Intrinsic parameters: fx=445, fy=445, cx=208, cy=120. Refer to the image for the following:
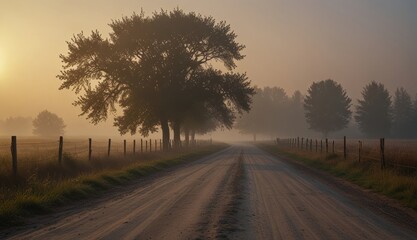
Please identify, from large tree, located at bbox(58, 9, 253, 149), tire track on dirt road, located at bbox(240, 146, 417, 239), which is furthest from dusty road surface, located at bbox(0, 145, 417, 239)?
large tree, located at bbox(58, 9, 253, 149)

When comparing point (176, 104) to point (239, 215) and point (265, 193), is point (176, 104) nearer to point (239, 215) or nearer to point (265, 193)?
point (265, 193)

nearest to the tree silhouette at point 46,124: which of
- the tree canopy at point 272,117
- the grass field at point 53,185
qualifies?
the tree canopy at point 272,117

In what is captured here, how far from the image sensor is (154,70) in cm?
4409

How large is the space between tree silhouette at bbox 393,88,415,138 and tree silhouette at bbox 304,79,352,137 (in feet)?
50.4

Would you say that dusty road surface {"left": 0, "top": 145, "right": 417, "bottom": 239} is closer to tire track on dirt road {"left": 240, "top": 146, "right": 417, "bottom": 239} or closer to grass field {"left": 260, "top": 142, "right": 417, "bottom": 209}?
tire track on dirt road {"left": 240, "top": 146, "right": 417, "bottom": 239}

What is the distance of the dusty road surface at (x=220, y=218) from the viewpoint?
28.2 ft

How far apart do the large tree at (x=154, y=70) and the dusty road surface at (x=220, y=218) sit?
28.3 metres

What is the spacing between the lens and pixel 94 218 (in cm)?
1050

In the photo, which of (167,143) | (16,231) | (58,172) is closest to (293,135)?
(167,143)

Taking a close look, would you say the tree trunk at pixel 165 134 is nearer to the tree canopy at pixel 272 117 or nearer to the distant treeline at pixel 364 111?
the distant treeline at pixel 364 111

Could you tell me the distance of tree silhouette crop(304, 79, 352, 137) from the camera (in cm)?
10469

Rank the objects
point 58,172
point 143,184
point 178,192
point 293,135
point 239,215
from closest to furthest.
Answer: point 239,215
point 178,192
point 143,184
point 58,172
point 293,135

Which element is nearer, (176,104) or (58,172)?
(58,172)

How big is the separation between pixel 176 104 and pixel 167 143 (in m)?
5.61
